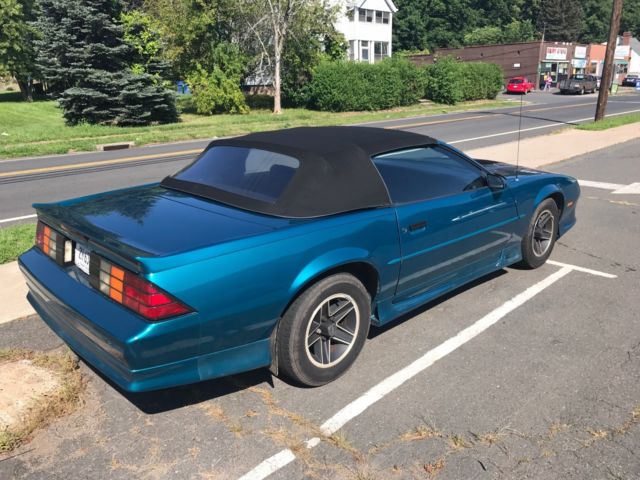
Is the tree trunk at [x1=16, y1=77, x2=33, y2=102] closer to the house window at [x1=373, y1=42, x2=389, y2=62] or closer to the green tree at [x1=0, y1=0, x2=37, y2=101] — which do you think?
the green tree at [x1=0, y1=0, x2=37, y2=101]

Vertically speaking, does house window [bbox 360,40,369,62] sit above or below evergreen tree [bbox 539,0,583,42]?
below

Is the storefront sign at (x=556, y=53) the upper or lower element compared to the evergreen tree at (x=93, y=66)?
upper

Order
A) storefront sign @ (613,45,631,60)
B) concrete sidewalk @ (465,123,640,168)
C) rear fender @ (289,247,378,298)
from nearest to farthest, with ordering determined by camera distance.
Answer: rear fender @ (289,247,378,298) < concrete sidewalk @ (465,123,640,168) < storefront sign @ (613,45,631,60)

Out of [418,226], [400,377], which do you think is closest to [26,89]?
[418,226]

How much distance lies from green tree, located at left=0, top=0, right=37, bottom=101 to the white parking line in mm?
38822

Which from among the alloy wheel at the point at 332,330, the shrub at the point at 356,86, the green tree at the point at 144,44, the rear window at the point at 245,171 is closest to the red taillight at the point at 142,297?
the alloy wheel at the point at 332,330

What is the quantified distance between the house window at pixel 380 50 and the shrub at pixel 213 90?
77.7 feet

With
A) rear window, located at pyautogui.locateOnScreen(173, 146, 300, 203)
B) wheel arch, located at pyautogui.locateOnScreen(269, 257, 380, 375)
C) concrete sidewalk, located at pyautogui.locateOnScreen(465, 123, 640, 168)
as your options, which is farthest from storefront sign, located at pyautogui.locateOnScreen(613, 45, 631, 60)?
wheel arch, located at pyautogui.locateOnScreen(269, 257, 380, 375)

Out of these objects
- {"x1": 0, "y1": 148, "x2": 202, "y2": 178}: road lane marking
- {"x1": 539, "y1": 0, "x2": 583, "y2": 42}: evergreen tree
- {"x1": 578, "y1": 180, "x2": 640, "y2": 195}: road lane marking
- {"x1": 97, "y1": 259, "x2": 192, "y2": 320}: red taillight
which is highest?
{"x1": 539, "y1": 0, "x2": 583, "y2": 42}: evergreen tree

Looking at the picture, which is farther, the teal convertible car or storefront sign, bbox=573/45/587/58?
storefront sign, bbox=573/45/587/58

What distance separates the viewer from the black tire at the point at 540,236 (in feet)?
16.2

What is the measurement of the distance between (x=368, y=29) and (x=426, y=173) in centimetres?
4687

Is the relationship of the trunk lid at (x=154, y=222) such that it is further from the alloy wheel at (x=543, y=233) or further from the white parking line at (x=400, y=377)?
the alloy wheel at (x=543, y=233)

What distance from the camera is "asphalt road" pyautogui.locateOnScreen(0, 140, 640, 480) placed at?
259 centimetres
